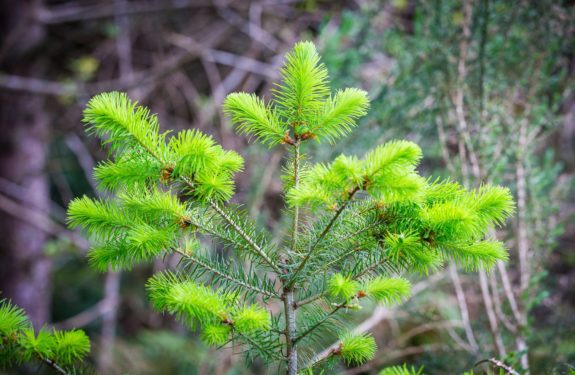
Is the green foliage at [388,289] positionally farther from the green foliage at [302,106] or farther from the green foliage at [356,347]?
the green foliage at [302,106]

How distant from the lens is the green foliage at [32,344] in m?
0.92

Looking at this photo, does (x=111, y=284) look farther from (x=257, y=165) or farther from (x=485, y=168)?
(x=485, y=168)

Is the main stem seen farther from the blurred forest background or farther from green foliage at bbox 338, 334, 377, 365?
the blurred forest background

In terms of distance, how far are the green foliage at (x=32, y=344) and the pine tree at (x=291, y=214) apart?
0.21m

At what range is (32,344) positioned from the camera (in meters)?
0.93

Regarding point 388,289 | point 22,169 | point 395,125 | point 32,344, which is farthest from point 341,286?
point 22,169

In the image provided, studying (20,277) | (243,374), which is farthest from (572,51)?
(20,277)

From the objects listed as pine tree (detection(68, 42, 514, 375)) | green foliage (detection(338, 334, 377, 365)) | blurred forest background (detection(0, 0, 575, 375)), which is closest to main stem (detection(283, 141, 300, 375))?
pine tree (detection(68, 42, 514, 375))

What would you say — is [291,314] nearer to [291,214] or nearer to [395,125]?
[291,214]

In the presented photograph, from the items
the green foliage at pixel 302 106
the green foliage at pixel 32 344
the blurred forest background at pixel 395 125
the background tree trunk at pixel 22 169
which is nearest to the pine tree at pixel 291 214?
the green foliage at pixel 302 106

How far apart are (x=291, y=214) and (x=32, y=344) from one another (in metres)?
0.63

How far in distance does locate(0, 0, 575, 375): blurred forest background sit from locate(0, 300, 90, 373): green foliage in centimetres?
116

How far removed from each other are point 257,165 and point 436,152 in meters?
1.06

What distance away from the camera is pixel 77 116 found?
13.7 feet
